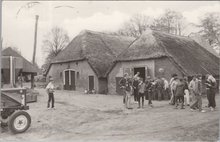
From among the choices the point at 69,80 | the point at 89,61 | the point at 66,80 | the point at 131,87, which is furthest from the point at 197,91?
the point at 66,80

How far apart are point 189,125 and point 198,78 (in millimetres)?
3515

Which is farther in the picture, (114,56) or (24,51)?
(114,56)

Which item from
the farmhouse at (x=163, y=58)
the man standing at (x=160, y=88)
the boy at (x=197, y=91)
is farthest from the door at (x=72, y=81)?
the boy at (x=197, y=91)

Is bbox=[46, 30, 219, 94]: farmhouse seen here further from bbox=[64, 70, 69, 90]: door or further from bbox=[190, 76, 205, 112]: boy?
bbox=[190, 76, 205, 112]: boy

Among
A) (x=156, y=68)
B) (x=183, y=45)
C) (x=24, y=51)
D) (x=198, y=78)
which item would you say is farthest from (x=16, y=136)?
(x=183, y=45)

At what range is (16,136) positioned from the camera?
283 inches

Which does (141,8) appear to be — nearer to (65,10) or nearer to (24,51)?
(65,10)

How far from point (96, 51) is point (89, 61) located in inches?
33.0

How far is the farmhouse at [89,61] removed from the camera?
18641mm

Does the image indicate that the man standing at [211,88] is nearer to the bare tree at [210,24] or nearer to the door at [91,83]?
the bare tree at [210,24]

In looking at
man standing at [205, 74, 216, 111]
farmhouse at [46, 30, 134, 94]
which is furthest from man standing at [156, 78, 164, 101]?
man standing at [205, 74, 216, 111]

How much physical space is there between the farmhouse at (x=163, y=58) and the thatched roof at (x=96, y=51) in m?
1.05

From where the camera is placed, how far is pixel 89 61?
1869 centimetres

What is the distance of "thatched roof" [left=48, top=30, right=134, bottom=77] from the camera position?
1861 cm
